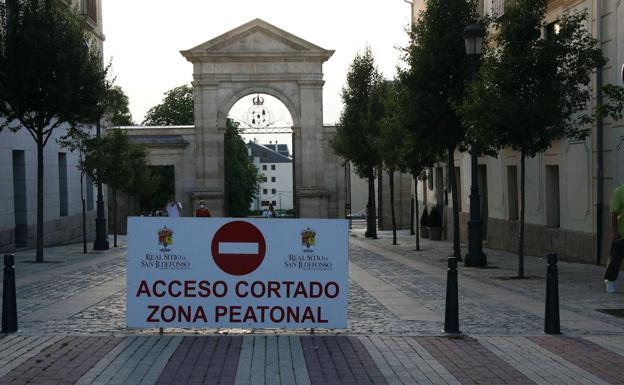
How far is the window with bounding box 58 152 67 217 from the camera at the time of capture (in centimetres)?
3691

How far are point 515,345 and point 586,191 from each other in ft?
42.2

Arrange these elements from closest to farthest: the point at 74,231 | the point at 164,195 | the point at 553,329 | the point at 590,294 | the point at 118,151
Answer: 1. the point at 553,329
2. the point at 590,294
3. the point at 118,151
4. the point at 74,231
5. the point at 164,195

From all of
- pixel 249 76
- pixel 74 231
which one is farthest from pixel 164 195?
pixel 74 231

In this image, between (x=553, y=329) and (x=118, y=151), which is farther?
(x=118, y=151)

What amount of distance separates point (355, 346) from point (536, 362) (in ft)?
6.16

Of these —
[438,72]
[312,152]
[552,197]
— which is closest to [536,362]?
[438,72]

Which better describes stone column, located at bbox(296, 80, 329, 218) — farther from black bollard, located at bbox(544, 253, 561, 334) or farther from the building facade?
black bollard, located at bbox(544, 253, 561, 334)

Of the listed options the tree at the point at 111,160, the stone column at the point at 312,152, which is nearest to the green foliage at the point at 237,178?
the stone column at the point at 312,152

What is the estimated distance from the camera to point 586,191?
22078 millimetres

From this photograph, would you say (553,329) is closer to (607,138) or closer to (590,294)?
(590,294)

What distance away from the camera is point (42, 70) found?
912 inches

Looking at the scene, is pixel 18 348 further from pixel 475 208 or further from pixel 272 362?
pixel 475 208

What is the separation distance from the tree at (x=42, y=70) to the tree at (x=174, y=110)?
66910 mm

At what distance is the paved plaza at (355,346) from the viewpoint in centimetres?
841
